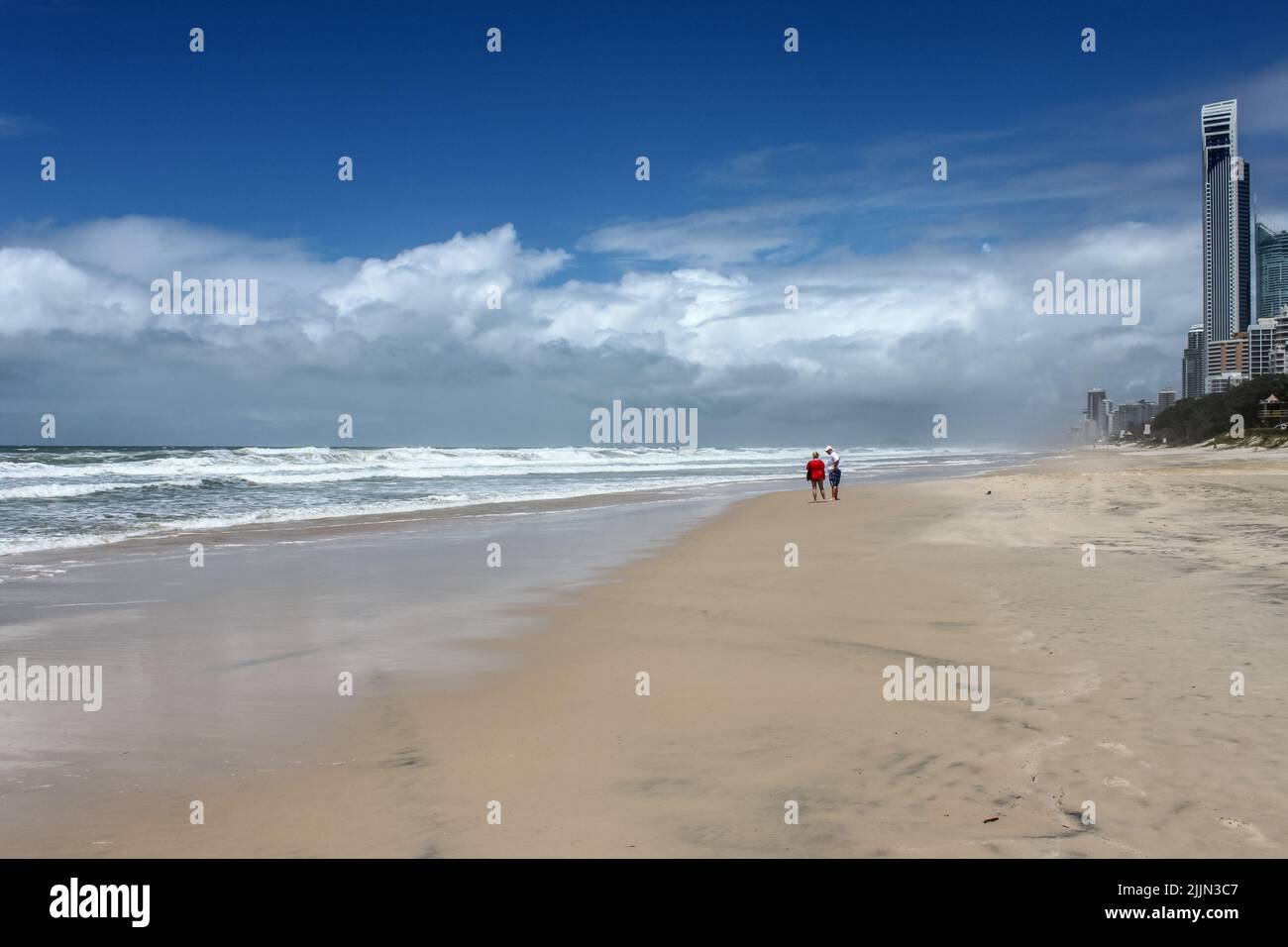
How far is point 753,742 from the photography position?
529 centimetres

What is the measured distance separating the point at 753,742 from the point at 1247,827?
2.52m

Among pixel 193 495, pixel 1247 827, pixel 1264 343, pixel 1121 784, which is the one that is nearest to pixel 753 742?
pixel 1121 784

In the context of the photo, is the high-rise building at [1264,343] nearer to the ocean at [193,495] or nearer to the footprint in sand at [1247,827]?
the ocean at [193,495]

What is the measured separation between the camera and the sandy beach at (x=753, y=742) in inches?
157

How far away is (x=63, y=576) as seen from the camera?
13.0 meters

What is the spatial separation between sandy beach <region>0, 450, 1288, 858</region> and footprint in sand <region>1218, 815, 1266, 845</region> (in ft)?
0.06

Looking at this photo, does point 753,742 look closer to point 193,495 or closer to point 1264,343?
point 193,495

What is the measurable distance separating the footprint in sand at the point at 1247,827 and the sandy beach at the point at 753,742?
18 mm

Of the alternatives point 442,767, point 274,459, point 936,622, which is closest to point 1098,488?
point 936,622

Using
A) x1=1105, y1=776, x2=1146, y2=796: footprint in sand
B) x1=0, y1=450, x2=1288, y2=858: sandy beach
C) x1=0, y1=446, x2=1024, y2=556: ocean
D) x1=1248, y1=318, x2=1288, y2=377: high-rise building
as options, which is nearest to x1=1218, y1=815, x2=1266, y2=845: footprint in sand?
x1=0, y1=450, x2=1288, y2=858: sandy beach

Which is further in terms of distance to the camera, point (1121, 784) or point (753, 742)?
point (753, 742)

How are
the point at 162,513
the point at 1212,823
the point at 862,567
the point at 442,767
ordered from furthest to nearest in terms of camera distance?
the point at 162,513, the point at 862,567, the point at 442,767, the point at 1212,823

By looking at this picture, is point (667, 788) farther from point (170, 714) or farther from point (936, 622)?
point (936, 622)
